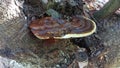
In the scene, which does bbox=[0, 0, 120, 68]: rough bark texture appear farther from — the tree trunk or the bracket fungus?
the bracket fungus

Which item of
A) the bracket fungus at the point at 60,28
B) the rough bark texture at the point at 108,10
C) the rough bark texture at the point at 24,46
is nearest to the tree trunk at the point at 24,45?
the rough bark texture at the point at 24,46

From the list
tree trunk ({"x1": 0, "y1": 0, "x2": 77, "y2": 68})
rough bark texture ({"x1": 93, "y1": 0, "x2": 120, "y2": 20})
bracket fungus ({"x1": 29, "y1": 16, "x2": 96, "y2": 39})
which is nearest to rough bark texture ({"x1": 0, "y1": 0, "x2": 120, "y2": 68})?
tree trunk ({"x1": 0, "y1": 0, "x2": 77, "y2": 68})

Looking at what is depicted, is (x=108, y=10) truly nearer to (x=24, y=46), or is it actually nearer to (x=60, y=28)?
(x=60, y=28)

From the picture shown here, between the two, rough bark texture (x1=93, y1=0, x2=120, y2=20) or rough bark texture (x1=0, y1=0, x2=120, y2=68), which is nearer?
rough bark texture (x1=0, y1=0, x2=120, y2=68)

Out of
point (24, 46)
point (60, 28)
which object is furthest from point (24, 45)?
point (60, 28)

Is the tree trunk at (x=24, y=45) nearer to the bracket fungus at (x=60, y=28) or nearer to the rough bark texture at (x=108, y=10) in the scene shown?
the bracket fungus at (x=60, y=28)

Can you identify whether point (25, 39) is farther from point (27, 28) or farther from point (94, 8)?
Result: point (94, 8)
